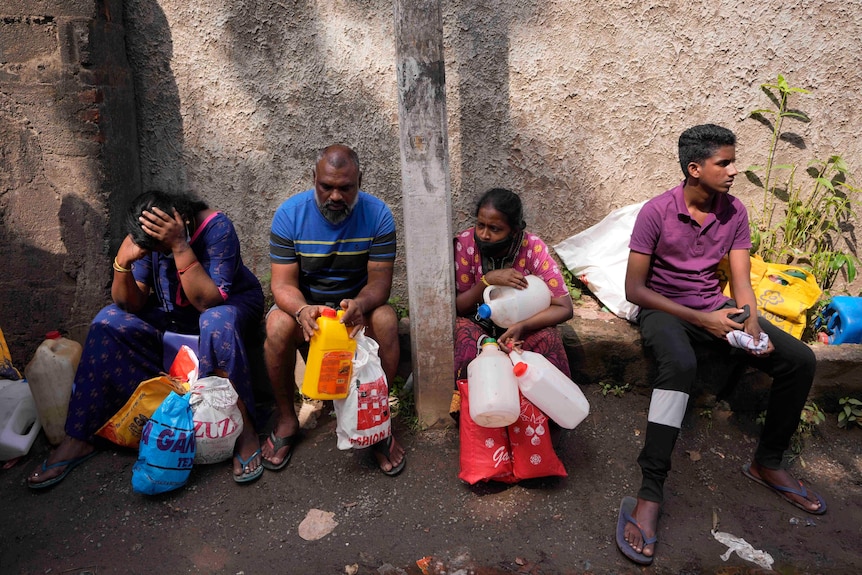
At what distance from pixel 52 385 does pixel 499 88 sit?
Answer: 2.94 meters

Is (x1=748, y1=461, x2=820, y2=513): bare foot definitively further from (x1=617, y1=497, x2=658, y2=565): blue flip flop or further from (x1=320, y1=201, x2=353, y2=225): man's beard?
(x1=320, y1=201, x2=353, y2=225): man's beard

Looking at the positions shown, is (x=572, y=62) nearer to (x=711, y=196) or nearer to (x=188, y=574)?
(x=711, y=196)

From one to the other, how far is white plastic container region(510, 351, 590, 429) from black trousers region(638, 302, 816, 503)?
1.08 feet

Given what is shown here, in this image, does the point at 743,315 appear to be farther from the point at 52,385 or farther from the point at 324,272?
the point at 52,385

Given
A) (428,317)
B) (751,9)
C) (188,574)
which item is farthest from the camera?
(751,9)

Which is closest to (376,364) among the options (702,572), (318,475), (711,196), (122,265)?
(318,475)

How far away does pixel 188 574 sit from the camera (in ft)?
8.44

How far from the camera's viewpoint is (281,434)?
3246 mm

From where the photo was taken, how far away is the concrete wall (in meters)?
3.67

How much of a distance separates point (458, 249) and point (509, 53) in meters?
1.29

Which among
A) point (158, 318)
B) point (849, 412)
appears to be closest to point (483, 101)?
point (158, 318)

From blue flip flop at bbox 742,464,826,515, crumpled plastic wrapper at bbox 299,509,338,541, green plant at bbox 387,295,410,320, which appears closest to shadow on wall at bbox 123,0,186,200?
green plant at bbox 387,295,410,320

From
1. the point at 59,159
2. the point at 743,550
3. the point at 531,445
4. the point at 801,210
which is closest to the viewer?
the point at 743,550

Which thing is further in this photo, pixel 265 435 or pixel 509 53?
pixel 509 53
